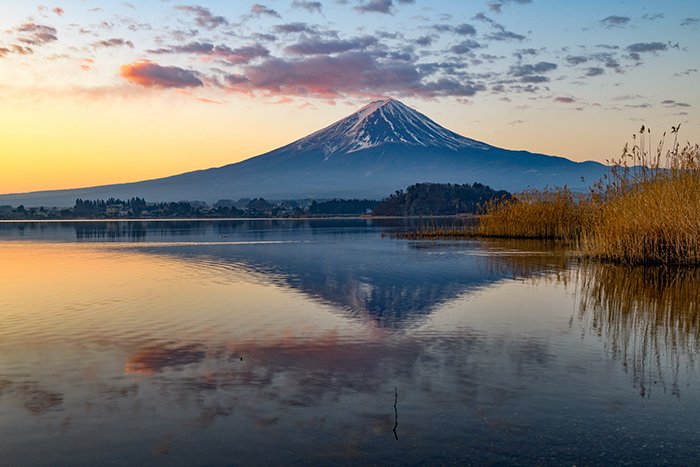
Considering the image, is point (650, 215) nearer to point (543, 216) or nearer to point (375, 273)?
point (375, 273)

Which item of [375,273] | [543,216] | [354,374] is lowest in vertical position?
[375,273]

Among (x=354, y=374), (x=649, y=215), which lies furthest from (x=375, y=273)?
(x=354, y=374)

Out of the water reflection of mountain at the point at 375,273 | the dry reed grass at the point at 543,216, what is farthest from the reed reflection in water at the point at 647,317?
the dry reed grass at the point at 543,216

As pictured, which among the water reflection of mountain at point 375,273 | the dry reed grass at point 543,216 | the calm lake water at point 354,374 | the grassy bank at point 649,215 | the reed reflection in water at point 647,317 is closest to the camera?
the calm lake water at point 354,374

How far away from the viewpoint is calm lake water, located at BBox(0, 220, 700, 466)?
6.79m

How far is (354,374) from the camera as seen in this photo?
9.59 metres

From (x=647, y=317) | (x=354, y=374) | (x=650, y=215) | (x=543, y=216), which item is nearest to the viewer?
(x=354, y=374)

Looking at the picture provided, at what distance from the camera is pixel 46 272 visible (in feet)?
87.2

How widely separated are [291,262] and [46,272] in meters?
10.3

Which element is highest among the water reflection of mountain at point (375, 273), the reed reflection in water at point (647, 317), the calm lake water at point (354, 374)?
the reed reflection in water at point (647, 317)

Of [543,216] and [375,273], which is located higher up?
[543,216]

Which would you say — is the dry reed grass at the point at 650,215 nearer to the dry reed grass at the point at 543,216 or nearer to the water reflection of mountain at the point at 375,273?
the water reflection of mountain at the point at 375,273

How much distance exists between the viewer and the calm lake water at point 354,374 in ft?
22.3

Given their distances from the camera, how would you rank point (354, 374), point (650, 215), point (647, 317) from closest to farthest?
1. point (354, 374)
2. point (647, 317)
3. point (650, 215)
